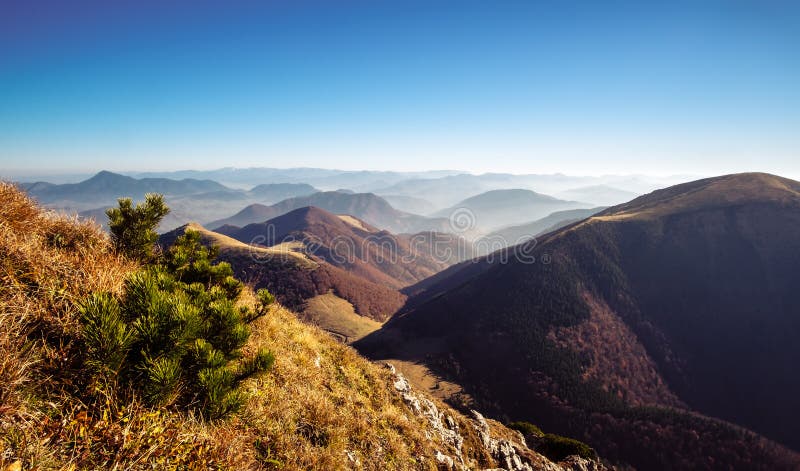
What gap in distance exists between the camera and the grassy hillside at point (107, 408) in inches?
145

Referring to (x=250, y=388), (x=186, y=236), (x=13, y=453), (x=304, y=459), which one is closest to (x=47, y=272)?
(x=13, y=453)

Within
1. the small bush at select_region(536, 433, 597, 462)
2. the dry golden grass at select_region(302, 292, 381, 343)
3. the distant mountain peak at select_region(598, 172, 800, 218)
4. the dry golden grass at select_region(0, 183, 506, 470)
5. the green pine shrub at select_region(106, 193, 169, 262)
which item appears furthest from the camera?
the distant mountain peak at select_region(598, 172, 800, 218)

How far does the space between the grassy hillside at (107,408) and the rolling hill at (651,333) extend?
91526 mm

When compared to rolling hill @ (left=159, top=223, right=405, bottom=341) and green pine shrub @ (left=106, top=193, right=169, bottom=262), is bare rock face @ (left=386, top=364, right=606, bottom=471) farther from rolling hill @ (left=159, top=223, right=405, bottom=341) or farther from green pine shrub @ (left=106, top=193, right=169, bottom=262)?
rolling hill @ (left=159, top=223, right=405, bottom=341)

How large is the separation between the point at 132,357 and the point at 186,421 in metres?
1.25

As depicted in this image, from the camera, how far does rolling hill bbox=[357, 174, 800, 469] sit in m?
79.7

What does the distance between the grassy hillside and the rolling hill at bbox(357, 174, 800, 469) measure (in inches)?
3603

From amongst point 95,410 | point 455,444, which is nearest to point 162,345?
point 95,410

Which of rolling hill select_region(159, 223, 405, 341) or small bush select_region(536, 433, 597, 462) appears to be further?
rolling hill select_region(159, 223, 405, 341)

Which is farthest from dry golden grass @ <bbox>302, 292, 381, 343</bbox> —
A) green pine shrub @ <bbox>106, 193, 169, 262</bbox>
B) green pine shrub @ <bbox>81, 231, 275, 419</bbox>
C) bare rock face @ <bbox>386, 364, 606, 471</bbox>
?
green pine shrub @ <bbox>81, 231, 275, 419</bbox>

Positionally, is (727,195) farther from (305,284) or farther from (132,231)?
(132,231)

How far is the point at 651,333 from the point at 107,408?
16499cm

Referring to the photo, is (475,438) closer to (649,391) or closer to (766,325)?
(649,391)

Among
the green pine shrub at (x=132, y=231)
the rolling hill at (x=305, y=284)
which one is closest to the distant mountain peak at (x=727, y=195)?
the rolling hill at (x=305, y=284)
